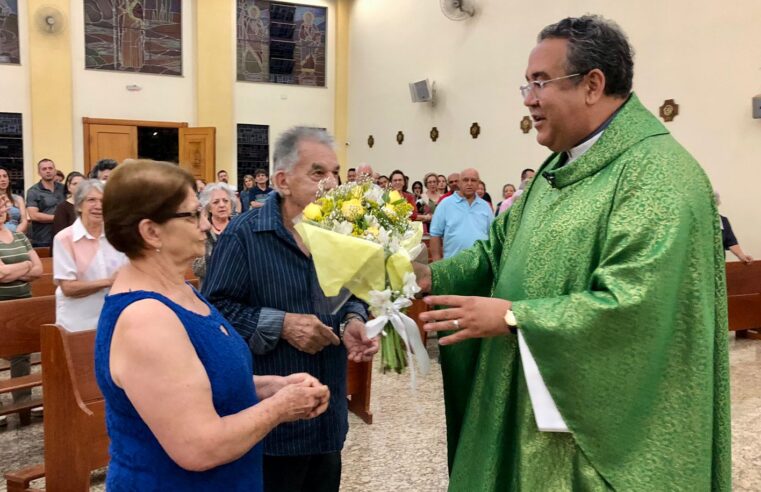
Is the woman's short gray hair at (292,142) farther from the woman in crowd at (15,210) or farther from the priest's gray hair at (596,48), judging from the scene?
the woman in crowd at (15,210)

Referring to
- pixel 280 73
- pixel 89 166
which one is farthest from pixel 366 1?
pixel 89 166

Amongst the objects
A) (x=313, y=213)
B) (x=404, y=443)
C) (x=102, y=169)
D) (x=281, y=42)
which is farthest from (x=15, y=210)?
(x=281, y=42)

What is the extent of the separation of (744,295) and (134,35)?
38.8 feet

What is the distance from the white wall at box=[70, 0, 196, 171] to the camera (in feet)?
42.8

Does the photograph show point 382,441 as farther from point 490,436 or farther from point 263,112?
point 263,112

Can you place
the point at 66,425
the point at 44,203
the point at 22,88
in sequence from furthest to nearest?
the point at 22,88 < the point at 44,203 < the point at 66,425

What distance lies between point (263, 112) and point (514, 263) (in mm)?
13281

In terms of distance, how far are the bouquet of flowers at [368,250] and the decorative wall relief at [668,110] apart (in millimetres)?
7046

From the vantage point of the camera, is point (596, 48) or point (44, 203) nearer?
point (596, 48)

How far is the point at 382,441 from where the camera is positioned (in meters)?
3.98

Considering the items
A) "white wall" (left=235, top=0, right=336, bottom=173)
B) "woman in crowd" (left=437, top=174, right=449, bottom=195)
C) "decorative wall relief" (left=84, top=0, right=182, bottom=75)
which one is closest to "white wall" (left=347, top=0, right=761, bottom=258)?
"white wall" (left=235, top=0, right=336, bottom=173)

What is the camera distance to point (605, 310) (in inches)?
59.9

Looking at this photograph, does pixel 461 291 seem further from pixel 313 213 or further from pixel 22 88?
pixel 22 88

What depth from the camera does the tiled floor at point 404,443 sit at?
3.45 m
